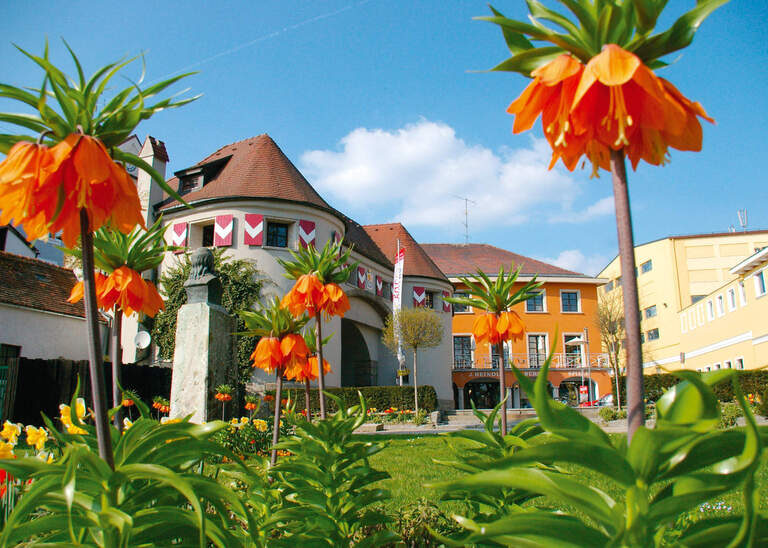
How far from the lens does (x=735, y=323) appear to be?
27.8 m

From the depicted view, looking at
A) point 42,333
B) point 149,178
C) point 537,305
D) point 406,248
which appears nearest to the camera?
point 42,333

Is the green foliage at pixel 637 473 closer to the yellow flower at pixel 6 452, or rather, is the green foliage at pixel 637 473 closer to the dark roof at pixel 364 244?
the yellow flower at pixel 6 452

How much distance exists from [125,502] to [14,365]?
1093 centimetres

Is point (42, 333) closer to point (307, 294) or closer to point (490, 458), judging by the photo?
point (307, 294)

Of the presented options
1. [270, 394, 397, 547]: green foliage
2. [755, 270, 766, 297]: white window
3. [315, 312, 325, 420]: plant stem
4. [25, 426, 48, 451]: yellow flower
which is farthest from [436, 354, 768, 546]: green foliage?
[755, 270, 766, 297]: white window

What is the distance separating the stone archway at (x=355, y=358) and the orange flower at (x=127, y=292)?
21.7 metres

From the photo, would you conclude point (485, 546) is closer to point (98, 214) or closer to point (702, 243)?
point (98, 214)

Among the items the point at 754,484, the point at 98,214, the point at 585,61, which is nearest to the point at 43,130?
the point at 98,214

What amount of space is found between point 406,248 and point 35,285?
1764 cm

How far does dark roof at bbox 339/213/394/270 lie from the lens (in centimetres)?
2594

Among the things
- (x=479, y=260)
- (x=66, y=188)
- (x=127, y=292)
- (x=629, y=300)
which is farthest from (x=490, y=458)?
(x=479, y=260)

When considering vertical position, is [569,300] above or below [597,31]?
above

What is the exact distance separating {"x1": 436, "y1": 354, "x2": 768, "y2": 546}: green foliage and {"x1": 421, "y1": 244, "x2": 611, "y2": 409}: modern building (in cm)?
3439

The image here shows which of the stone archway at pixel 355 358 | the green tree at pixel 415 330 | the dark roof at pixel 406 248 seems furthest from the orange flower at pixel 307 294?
the dark roof at pixel 406 248
